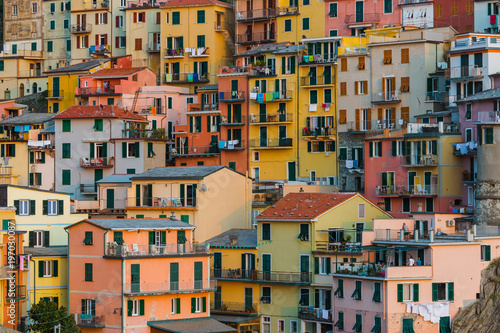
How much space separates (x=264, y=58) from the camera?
4296 inches

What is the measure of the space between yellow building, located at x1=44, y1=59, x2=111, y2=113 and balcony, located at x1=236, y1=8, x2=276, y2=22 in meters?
12.4

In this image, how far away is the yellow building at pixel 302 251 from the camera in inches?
3386

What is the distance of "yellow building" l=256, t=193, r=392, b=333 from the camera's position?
8600cm

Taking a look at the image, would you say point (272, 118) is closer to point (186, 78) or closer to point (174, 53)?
point (186, 78)

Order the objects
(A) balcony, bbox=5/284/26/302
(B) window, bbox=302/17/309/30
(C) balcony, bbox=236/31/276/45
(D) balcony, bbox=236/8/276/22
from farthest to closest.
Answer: (C) balcony, bbox=236/31/276/45, (D) balcony, bbox=236/8/276/22, (B) window, bbox=302/17/309/30, (A) balcony, bbox=5/284/26/302

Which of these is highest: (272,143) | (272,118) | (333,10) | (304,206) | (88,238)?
(333,10)

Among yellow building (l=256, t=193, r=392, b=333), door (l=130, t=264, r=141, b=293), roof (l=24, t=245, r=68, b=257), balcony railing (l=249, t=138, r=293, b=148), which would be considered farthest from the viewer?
balcony railing (l=249, t=138, r=293, b=148)

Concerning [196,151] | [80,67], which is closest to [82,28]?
[80,67]

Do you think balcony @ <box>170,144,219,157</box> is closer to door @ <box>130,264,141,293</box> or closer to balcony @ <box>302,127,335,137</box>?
balcony @ <box>302,127,335,137</box>

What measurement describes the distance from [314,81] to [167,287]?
28.9 meters

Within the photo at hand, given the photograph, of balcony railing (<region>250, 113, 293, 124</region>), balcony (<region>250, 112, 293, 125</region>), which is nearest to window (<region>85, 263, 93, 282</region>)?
balcony (<region>250, 112, 293, 125</region>)

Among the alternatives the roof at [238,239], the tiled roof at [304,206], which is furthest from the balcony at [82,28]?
the tiled roof at [304,206]

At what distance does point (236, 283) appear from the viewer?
293 feet

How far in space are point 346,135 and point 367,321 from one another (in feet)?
86.7
